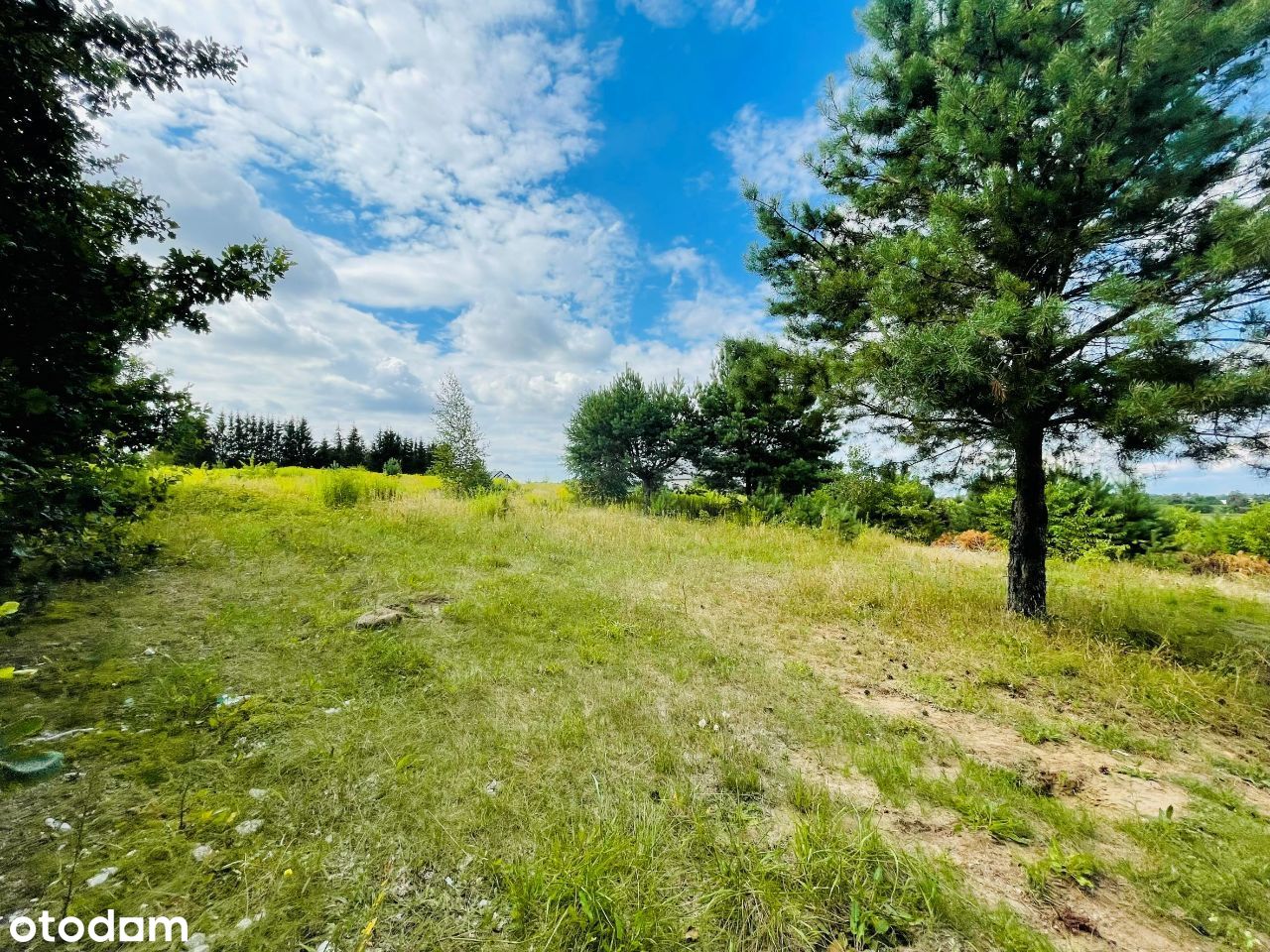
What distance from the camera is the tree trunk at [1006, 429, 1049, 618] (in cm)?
552

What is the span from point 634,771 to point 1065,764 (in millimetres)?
2895

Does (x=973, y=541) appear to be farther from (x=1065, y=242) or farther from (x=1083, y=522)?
(x=1065, y=242)

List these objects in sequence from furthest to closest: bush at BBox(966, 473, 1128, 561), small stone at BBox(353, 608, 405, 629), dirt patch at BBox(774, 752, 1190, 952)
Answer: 1. bush at BBox(966, 473, 1128, 561)
2. small stone at BBox(353, 608, 405, 629)
3. dirt patch at BBox(774, 752, 1190, 952)

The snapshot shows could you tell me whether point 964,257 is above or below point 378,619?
above

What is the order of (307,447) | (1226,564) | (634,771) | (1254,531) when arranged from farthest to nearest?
(307,447) → (1254,531) → (1226,564) → (634,771)

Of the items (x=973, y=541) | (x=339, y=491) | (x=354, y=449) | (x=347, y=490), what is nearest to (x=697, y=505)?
(x=973, y=541)

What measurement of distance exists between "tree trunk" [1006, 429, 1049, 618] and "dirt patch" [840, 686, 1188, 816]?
8.92ft

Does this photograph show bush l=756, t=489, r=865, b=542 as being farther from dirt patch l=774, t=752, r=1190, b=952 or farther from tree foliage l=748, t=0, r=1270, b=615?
dirt patch l=774, t=752, r=1190, b=952

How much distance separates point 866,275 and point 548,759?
6287mm

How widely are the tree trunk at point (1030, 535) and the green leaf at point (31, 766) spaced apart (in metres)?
7.38

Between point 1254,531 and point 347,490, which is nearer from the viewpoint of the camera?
point 1254,531

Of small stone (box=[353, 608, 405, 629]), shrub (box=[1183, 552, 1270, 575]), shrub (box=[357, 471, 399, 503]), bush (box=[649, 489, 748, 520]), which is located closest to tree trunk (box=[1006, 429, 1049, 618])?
shrub (box=[1183, 552, 1270, 575])

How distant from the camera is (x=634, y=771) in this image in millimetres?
2801

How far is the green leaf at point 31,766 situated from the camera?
1.03 m
